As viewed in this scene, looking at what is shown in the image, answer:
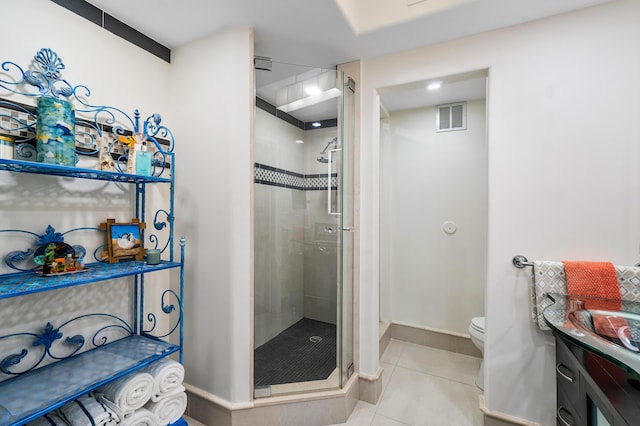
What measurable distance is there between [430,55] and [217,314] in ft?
6.84

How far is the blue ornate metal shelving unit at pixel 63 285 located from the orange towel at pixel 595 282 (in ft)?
6.99

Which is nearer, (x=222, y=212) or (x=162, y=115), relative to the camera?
(x=222, y=212)

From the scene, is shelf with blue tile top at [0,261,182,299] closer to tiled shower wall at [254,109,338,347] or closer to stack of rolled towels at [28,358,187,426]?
stack of rolled towels at [28,358,187,426]

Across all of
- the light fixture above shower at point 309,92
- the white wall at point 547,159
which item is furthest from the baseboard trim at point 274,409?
the light fixture above shower at point 309,92

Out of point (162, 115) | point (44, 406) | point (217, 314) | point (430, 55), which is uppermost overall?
point (430, 55)

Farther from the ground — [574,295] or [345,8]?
[345,8]

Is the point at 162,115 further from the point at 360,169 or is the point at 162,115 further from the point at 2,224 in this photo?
the point at 360,169

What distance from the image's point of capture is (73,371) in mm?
1240

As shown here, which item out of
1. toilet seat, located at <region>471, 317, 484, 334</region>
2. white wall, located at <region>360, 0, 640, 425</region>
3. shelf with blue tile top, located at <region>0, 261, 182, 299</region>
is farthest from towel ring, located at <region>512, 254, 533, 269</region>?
shelf with blue tile top, located at <region>0, 261, 182, 299</region>

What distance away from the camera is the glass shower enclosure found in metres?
1.77

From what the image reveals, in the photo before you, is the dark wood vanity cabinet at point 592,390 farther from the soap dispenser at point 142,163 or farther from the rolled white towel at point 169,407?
the soap dispenser at point 142,163

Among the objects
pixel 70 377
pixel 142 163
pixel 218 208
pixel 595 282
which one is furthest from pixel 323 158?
pixel 70 377

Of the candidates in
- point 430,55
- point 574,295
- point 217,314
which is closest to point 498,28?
point 430,55

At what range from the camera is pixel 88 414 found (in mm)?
1171
